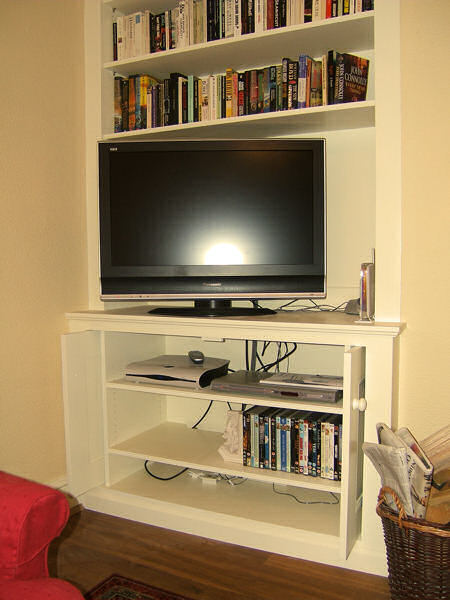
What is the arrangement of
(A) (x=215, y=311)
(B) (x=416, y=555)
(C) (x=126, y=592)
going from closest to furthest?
(B) (x=416, y=555)
(C) (x=126, y=592)
(A) (x=215, y=311)

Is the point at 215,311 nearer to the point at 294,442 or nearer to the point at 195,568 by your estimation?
the point at 294,442

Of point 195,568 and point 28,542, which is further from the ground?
point 28,542

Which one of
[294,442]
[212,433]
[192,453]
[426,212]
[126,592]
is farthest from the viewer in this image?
[212,433]

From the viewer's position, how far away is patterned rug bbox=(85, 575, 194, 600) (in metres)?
1.39

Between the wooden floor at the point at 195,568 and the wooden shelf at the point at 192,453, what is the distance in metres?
0.24

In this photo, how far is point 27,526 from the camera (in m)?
0.89

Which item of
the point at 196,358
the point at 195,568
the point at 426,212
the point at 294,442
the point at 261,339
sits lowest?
the point at 195,568

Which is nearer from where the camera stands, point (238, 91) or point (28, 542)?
point (28, 542)

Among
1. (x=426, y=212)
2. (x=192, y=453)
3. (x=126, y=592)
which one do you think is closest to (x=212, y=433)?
(x=192, y=453)

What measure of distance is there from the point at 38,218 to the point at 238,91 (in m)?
0.87

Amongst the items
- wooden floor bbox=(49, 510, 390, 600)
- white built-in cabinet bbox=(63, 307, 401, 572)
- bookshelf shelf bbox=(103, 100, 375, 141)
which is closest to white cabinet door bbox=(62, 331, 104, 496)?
white built-in cabinet bbox=(63, 307, 401, 572)

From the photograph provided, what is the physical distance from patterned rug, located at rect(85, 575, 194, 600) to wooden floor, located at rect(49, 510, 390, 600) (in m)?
0.03

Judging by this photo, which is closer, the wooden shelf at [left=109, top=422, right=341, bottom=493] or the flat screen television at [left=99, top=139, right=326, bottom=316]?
the wooden shelf at [left=109, top=422, right=341, bottom=493]

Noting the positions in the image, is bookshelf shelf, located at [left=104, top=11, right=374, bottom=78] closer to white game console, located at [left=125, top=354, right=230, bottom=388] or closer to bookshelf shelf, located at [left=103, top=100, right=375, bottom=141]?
bookshelf shelf, located at [left=103, top=100, right=375, bottom=141]
